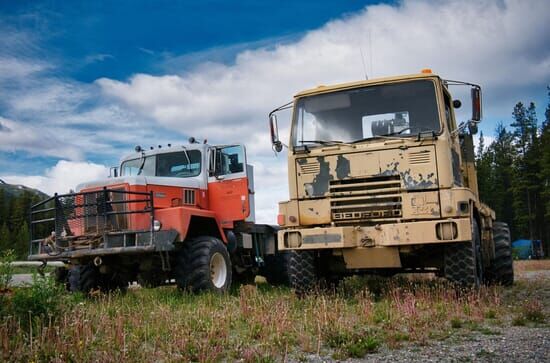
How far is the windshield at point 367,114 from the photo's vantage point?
8891mm

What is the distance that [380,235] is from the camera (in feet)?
27.6

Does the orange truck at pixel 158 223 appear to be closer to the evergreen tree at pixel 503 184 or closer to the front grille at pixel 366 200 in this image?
the front grille at pixel 366 200

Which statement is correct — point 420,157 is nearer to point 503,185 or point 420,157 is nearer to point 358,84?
point 358,84

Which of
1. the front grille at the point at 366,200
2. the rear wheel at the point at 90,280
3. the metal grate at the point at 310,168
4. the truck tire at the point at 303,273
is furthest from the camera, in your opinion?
the rear wheel at the point at 90,280

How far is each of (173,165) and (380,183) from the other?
5.34 metres

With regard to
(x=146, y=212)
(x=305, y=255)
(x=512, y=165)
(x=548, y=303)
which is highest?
(x=512, y=165)

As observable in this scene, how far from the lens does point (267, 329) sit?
632 centimetres

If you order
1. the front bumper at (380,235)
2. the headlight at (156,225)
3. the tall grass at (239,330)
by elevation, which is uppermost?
the headlight at (156,225)

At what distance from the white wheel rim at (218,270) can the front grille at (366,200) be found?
9.89 ft

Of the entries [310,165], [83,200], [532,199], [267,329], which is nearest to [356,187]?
[310,165]

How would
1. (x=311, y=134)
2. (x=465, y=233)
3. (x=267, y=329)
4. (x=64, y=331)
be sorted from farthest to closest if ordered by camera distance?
(x=311, y=134), (x=465, y=233), (x=267, y=329), (x=64, y=331)

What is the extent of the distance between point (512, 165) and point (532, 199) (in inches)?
146

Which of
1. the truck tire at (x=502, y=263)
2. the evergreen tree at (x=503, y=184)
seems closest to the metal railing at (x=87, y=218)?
the truck tire at (x=502, y=263)

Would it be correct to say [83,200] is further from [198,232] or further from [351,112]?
[351,112]
